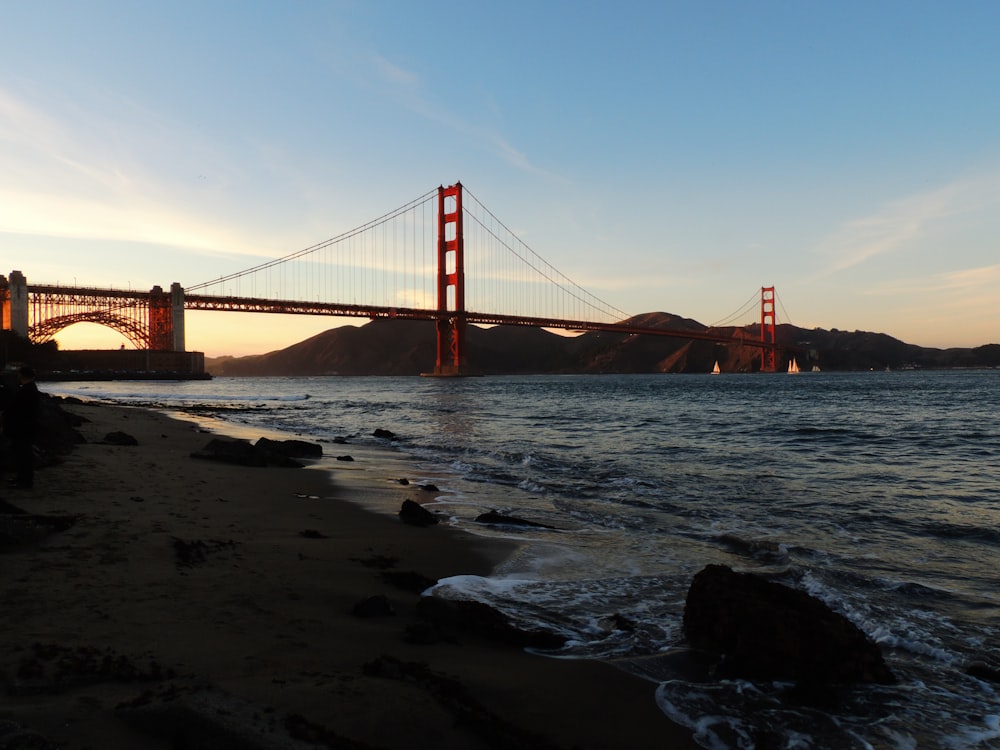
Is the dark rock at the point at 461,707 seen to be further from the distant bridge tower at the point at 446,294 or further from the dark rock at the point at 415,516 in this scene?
the distant bridge tower at the point at 446,294

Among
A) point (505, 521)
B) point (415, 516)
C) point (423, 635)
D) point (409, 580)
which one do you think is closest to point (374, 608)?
point (423, 635)

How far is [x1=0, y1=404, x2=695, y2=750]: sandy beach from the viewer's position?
6.64ft

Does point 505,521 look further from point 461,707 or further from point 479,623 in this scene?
point 461,707

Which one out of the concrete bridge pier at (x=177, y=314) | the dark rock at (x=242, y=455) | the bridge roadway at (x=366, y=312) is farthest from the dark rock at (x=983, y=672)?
the concrete bridge pier at (x=177, y=314)

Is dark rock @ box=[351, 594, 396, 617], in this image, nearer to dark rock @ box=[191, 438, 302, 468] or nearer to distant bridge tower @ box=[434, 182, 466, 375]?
dark rock @ box=[191, 438, 302, 468]

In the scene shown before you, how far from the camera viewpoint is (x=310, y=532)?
17.0 ft

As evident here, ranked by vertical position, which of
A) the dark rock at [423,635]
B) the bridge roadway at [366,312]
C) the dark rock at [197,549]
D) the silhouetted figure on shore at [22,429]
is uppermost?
the bridge roadway at [366,312]

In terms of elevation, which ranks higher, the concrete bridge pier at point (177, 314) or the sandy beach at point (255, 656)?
the concrete bridge pier at point (177, 314)

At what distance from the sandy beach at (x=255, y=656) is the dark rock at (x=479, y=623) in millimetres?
69

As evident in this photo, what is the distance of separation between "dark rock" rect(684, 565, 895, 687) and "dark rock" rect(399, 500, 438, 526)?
315 cm

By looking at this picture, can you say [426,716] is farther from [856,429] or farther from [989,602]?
[856,429]

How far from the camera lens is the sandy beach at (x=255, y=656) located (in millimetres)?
2023

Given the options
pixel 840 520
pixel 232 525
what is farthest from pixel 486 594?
pixel 840 520

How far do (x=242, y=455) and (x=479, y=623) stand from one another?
7236 mm
